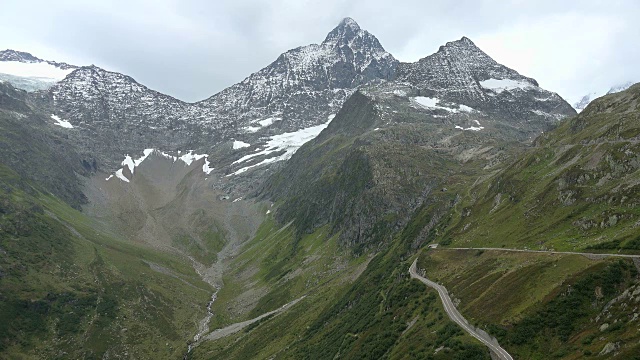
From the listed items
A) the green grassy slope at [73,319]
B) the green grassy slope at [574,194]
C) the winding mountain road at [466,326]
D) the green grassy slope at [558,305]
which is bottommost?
the green grassy slope at [73,319]

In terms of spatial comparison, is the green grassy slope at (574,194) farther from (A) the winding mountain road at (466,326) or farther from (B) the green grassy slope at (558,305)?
(A) the winding mountain road at (466,326)

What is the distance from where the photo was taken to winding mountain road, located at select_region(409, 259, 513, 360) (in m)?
52.8

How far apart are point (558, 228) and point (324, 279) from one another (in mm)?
109056

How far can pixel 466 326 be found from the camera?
62500 mm

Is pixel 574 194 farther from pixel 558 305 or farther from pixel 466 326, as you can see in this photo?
pixel 466 326

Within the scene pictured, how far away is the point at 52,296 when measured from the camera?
183 meters

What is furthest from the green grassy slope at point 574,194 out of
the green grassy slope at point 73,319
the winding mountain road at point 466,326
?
the green grassy slope at point 73,319

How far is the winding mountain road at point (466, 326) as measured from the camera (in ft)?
173

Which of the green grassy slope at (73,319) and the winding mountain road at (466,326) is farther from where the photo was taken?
the green grassy slope at (73,319)

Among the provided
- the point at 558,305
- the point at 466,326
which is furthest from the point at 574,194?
the point at 466,326

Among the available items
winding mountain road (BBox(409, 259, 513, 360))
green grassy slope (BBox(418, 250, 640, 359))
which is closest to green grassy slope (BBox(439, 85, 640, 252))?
green grassy slope (BBox(418, 250, 640, 359))

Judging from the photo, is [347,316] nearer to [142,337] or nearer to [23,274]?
[142,337]

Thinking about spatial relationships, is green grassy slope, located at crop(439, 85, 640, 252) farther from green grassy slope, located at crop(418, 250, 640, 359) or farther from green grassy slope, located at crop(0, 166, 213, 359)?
green grassy slope, located at crop(0, 166, 213, 359)

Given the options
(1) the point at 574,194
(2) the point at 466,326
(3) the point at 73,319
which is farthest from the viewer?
(3) the point at 73,319
